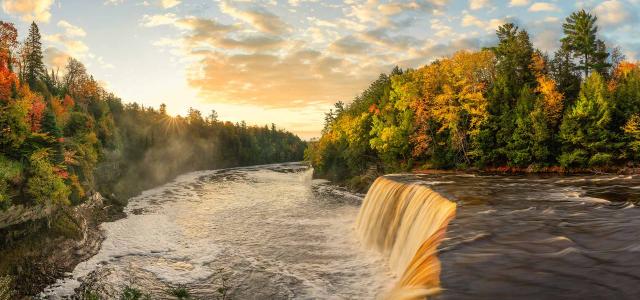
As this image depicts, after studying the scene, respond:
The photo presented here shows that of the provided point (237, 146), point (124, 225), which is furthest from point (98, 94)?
point (124, 225)

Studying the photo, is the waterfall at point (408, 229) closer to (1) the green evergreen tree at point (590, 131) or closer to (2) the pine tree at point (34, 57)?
(1) the green evergreen tree at point (590, 131)

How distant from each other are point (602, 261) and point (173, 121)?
136371 millimetres

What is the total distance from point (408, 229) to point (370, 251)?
4.34 metres

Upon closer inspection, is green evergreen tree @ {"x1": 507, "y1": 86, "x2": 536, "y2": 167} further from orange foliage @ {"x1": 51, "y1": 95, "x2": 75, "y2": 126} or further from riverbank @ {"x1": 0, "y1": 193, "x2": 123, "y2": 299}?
orange foliage @ {"x1": 51, "y1": 95, "x2": 75, "y2": 126}

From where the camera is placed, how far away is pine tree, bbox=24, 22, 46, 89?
3093 inches

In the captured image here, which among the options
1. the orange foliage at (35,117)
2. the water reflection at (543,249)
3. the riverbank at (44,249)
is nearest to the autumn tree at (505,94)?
the water reflection at (543,249)

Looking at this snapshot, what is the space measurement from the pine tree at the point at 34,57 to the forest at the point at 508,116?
6599cm

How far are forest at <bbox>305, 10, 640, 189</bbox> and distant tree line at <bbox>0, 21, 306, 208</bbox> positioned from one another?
113 ft

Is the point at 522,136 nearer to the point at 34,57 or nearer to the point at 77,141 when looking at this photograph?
the point at 77,141

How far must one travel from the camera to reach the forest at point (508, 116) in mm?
39656

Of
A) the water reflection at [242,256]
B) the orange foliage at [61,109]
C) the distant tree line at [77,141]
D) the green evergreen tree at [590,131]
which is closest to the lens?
the water reflection at [242,256]

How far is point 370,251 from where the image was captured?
22500 mm

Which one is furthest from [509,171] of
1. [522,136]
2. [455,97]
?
[455,97]

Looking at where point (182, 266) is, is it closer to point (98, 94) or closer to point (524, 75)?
point (524, 75)
